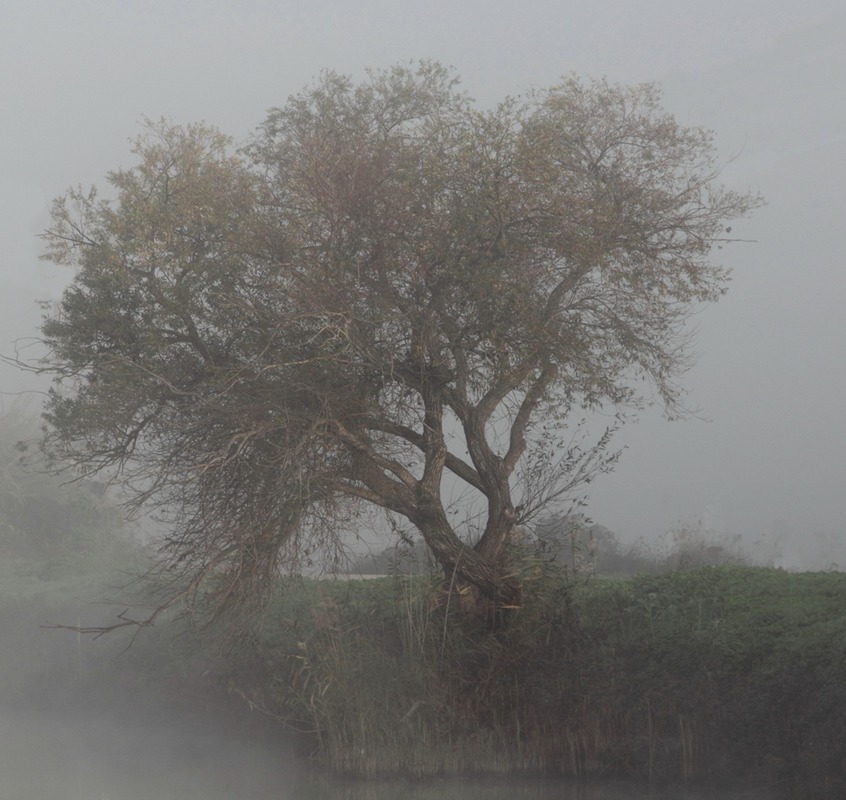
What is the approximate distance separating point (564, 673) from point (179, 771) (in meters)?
6.08

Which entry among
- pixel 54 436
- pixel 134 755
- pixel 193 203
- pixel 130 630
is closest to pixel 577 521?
pixel 193 203

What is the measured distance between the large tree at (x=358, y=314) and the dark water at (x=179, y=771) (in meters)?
2.65

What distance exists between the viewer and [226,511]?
41.4 ft

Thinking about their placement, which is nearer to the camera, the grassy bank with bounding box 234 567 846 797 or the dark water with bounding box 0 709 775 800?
the grassy bank with bounding box 234 567 846 797

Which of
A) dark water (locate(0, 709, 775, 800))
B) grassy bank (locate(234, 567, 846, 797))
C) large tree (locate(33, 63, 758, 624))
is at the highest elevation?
large tree (locate(33, 63, 758, 624))

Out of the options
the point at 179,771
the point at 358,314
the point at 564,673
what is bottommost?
the point at 179,771

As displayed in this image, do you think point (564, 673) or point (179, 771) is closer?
point (564, 673)

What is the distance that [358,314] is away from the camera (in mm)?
12250

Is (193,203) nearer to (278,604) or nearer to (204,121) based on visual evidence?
(204,121)

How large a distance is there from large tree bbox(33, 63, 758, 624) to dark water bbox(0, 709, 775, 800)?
265cm

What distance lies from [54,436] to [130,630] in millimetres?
7992

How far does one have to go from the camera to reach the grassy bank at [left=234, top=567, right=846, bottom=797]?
12352mm

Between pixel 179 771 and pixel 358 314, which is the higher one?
pixel 358 314

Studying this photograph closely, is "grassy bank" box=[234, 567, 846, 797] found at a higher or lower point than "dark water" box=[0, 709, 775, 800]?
higher
